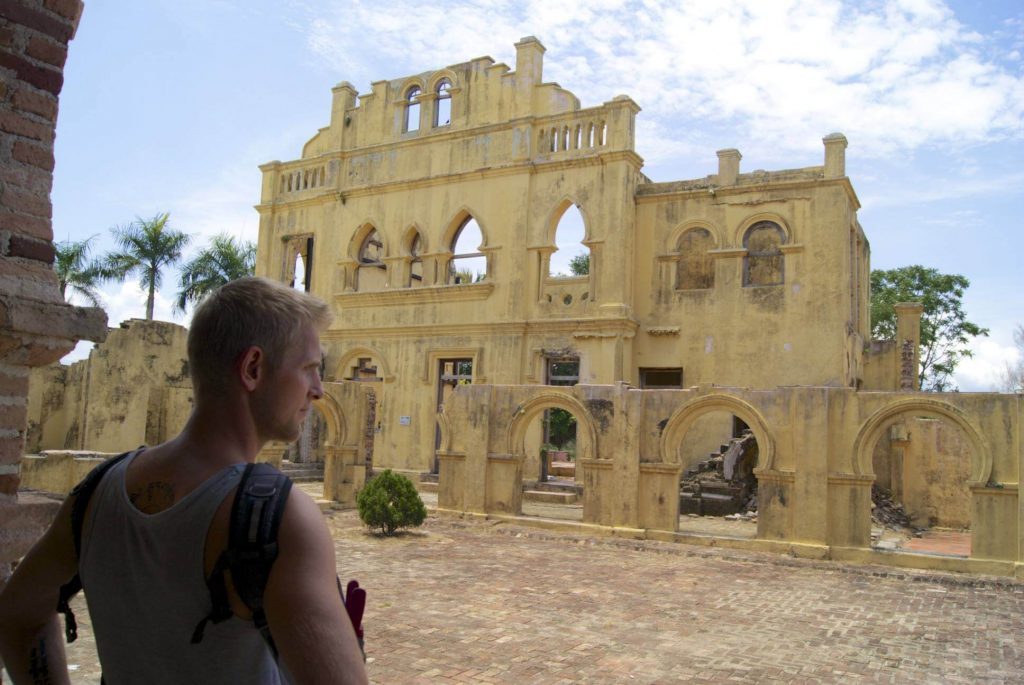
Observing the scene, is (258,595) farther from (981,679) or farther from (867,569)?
(867,569)

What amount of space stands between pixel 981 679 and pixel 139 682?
7299 millimetres

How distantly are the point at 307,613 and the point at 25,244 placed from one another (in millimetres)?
1982

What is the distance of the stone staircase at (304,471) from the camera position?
23.2 meters

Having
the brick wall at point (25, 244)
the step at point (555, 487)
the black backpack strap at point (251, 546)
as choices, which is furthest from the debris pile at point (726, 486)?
the black backpack strap at point (251, 546)

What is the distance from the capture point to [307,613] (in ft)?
4.51

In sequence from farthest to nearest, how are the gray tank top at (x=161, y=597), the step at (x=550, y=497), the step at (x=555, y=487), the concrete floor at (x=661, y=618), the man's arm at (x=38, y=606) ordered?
the step at (x=555, y=487), the step at (x=550, y=497), the concrete floor at (x=661, y=618), the man's arm at (x=38, y=606), the gray tank top at (x=161, y=597)

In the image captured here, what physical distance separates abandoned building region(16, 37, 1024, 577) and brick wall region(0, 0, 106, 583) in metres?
12.5

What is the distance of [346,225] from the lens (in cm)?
2547

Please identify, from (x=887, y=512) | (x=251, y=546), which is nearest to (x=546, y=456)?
(x=887, y=512)

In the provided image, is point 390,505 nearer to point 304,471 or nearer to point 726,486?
point 726,486

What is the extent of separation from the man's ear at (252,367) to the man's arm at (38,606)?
52 centimetres

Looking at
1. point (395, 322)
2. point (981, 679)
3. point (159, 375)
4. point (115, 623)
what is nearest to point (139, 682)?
point (115, 623)

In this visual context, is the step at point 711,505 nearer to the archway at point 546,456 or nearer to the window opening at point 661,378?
the archway at point 546,456

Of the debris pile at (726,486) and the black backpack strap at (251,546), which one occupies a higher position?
the black backpack strap at (251,546)
